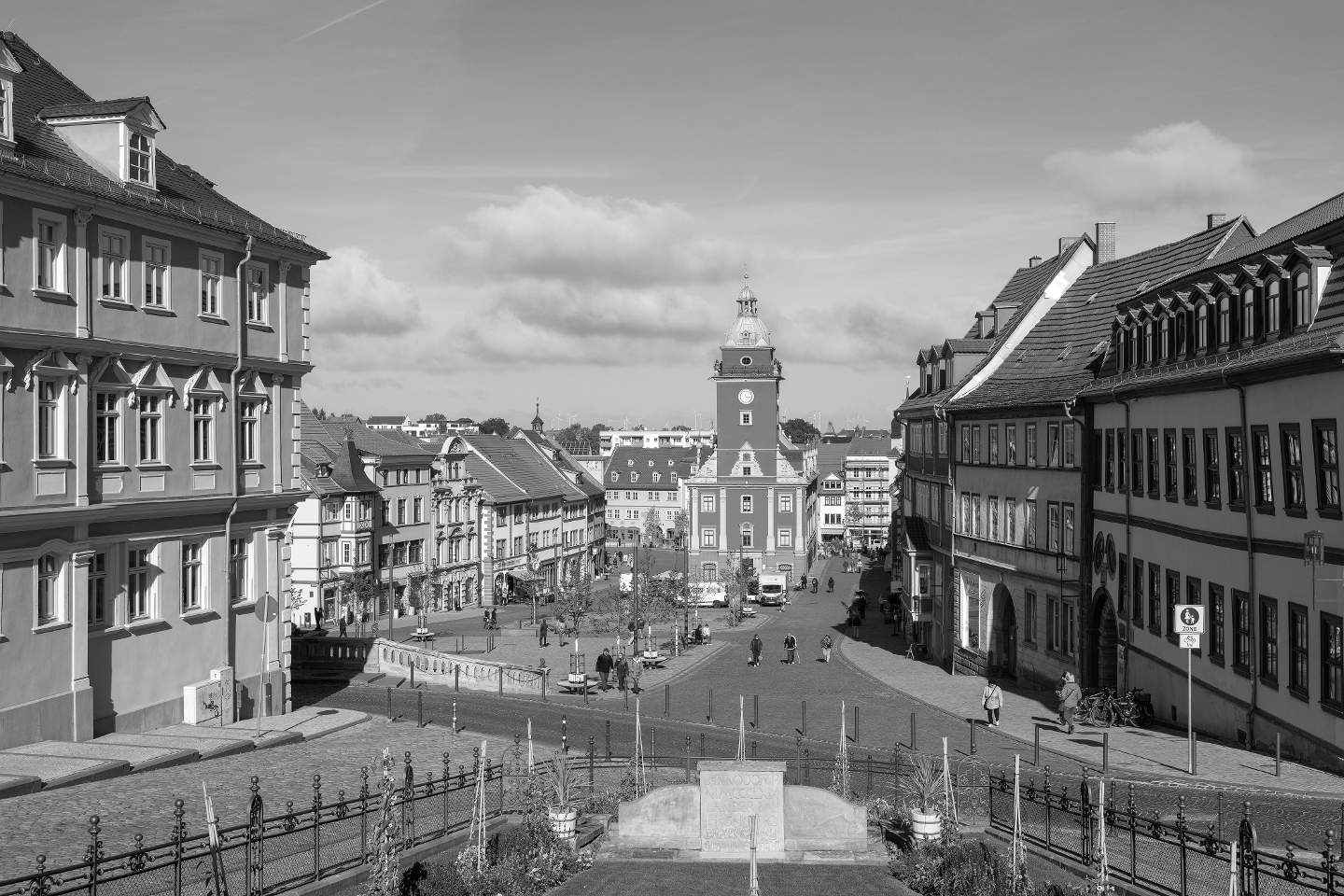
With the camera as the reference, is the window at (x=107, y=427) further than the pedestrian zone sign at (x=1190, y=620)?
Yes

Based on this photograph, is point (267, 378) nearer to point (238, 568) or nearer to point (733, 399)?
point (238, 568)

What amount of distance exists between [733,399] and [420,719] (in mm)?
82627

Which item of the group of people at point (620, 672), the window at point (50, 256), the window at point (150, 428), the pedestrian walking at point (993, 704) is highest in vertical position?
the window at point (50, 256)

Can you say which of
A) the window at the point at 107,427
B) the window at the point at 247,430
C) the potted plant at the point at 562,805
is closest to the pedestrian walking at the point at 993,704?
the potted plant at the point at 562,805

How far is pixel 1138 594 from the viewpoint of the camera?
3453 cm

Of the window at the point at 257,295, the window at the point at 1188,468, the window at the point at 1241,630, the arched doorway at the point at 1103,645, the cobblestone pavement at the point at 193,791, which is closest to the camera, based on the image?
the cobblestone pavement at the point at 193,791

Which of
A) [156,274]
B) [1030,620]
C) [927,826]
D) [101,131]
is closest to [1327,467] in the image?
[927,826]

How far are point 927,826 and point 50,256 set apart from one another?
1834 centimetres

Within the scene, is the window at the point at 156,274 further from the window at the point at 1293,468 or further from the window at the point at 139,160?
the window at the point at 1293,468

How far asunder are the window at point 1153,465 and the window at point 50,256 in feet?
79.4

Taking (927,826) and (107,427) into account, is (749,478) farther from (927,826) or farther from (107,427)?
(927,826)

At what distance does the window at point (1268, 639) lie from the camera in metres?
25.6

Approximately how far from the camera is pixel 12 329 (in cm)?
2411

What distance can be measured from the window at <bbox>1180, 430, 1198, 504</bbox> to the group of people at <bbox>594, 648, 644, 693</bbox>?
1681 cm
